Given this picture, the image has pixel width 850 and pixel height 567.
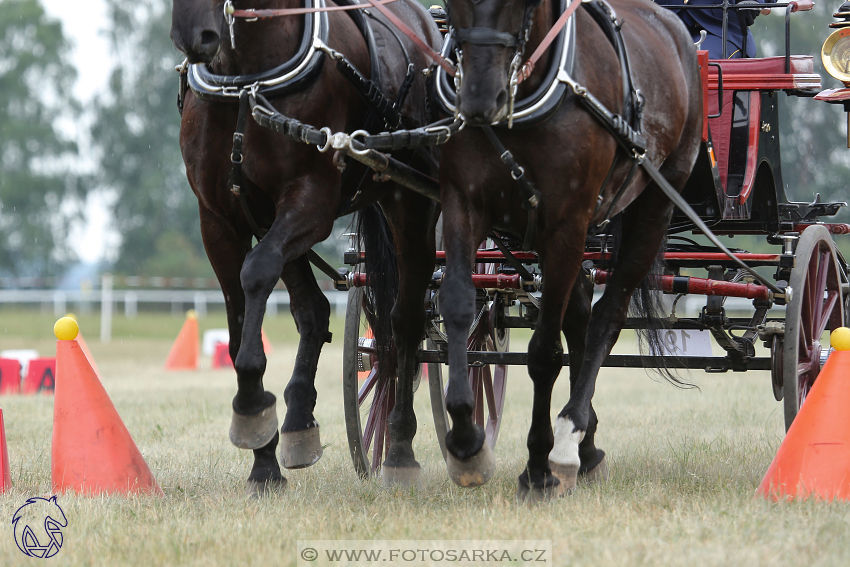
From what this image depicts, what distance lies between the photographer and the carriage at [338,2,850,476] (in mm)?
4371

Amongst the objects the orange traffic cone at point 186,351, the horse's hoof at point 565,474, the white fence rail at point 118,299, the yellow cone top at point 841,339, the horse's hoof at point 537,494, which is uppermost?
the yellow cone top at point 841,339

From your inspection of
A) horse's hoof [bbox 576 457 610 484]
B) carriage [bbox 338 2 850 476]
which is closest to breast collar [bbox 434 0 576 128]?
carriage [bbox 338 2 850 476]

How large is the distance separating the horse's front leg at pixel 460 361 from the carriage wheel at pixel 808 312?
163 cm

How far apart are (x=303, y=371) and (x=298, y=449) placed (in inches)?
13.4

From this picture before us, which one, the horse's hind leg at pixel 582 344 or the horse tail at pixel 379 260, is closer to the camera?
the horse's hind leg at pixel 582 344

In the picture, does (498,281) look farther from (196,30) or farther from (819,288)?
(196,30)

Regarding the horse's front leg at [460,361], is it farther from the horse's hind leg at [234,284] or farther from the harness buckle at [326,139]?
the horse's hind leg at [234,284]

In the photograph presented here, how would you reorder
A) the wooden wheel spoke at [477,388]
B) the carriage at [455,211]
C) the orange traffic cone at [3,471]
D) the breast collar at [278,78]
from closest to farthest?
the carriage at [455,211]
the breast collar at [278,78]
the orange traffic cone at [3,471]
the wooden wheel spoke at [477,388]

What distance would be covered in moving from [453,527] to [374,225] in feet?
6.46

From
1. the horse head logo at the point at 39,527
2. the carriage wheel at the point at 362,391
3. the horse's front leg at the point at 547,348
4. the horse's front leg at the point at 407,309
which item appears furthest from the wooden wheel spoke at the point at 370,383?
the horse head logo at the point at 39,527

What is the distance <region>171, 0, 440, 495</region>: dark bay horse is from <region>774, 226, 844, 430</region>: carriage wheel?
181 centimetres

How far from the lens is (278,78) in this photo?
11.0ft

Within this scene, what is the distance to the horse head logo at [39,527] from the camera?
2.83 m

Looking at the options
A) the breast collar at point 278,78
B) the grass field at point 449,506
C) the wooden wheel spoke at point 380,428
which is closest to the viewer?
the grass field at point 449,506
